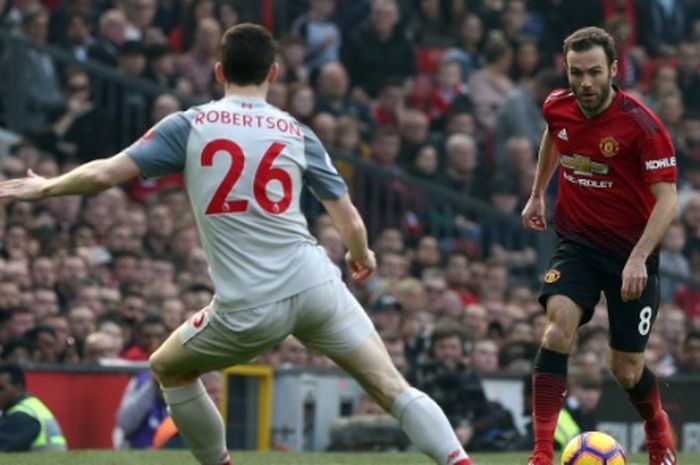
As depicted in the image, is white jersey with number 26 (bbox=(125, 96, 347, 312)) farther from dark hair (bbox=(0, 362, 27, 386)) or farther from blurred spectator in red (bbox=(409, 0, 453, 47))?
blurred spectator in red (bbox=(409, 0, 453, 47))

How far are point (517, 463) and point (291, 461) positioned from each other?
4.79 feet

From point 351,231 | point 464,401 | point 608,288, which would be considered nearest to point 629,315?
point 608,288

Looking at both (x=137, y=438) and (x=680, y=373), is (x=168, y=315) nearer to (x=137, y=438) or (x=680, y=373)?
(x=137, y=438)

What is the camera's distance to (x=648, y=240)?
33.6 ft

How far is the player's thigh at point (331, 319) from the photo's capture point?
898 centimetres

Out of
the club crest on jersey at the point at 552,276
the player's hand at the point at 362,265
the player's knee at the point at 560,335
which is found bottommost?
the player's knee at the point at 560,335

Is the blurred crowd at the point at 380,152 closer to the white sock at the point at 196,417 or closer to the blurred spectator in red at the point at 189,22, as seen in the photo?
the blurred spectator in red at the point at 189,22

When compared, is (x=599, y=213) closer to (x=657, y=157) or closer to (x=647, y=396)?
(x=657, y=157)

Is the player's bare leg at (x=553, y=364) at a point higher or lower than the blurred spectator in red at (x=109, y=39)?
lower

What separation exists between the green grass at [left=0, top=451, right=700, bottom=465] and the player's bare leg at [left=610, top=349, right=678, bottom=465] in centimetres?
222

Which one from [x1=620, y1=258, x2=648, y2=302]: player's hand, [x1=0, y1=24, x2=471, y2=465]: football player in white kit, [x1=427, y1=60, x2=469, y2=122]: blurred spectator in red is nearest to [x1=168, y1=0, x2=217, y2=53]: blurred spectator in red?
[x1=427, y1=60, x2=469, y2=122]: blurred spectator in red

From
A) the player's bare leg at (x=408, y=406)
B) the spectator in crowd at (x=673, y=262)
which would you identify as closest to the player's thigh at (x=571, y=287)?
the player's bare leg at (x=408, y=406)

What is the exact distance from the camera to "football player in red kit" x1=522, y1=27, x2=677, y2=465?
10.4m

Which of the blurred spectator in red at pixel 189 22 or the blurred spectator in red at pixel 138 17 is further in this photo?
the blurred spectator in red at pixel 189 22
